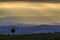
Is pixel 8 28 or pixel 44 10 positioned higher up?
pixel 44 10

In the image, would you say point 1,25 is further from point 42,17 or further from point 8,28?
point 42,17

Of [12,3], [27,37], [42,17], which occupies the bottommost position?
[27,37]

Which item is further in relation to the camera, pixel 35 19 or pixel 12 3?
pixel 12 3

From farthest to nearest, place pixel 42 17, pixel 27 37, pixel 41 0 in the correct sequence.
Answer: pixel 41 0
pixel 42 17
pixel 27 37

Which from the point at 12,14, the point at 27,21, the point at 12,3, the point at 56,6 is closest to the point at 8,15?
the point at 12,14

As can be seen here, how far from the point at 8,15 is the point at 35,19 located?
0.17 m

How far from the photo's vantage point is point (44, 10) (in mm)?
1003

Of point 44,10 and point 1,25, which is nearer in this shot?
point 1,25

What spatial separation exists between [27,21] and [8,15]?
13 cm

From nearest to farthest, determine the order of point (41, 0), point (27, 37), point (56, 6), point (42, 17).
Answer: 1. point (27, 37)
2. point (42, 17)
3. point (56, 6)
4. point (41, 0)

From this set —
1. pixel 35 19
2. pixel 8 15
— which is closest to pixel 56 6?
pixel 35 19

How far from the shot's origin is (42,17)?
0.91m

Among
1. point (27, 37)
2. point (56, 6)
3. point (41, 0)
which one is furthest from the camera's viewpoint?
point (41, 0)

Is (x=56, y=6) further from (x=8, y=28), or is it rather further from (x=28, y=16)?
(x=8, y=28)
